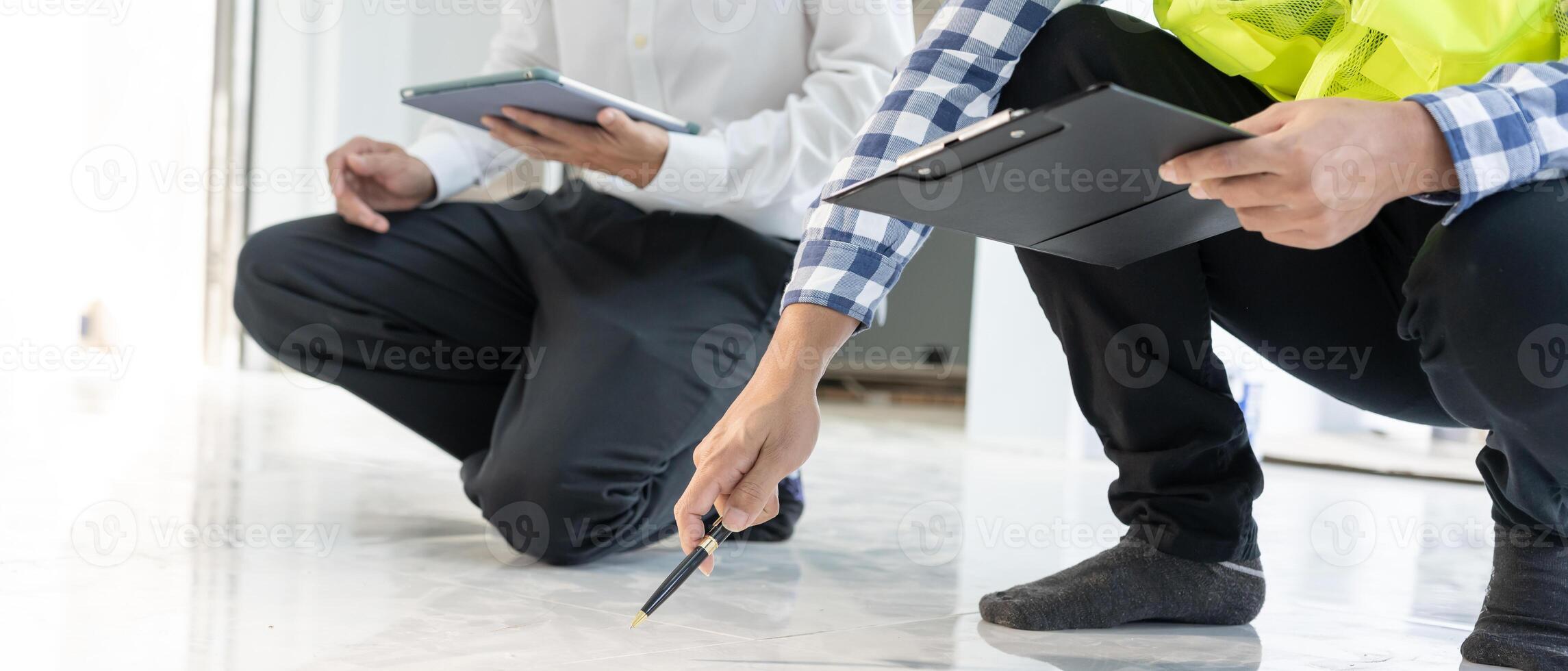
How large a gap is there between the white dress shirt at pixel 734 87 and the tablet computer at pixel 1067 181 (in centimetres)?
49

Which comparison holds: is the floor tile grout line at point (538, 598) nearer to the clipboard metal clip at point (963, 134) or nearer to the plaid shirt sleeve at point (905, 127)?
the plaid shirt sleeve at point (905, 127)

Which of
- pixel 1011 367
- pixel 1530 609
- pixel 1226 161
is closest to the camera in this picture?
pixel 1226 161

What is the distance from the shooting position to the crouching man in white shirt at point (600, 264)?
1154 mm

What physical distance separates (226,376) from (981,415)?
2236mm

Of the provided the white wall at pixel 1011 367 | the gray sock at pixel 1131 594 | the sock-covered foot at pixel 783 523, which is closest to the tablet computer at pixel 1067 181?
the gray sock at pixel 1131 594

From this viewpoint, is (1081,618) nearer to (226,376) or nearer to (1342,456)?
(1342,456)

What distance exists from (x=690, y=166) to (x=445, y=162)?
35 cm

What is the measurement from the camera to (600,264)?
1262mm

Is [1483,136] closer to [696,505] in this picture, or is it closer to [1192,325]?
[1192,325]

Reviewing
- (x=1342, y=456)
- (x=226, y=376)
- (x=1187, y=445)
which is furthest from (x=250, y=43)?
(x=1187, y=445)

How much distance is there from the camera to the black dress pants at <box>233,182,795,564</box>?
3.71 ft

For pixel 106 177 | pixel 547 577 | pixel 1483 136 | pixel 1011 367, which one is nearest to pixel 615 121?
pixel 547 577

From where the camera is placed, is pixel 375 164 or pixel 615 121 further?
pixel 375 164

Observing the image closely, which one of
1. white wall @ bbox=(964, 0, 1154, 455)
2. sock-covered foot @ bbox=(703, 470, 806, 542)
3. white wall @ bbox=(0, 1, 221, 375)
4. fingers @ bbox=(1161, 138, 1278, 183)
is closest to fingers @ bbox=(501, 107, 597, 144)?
sock-covered foot @ bbox=(703, 470, 806, 542)
